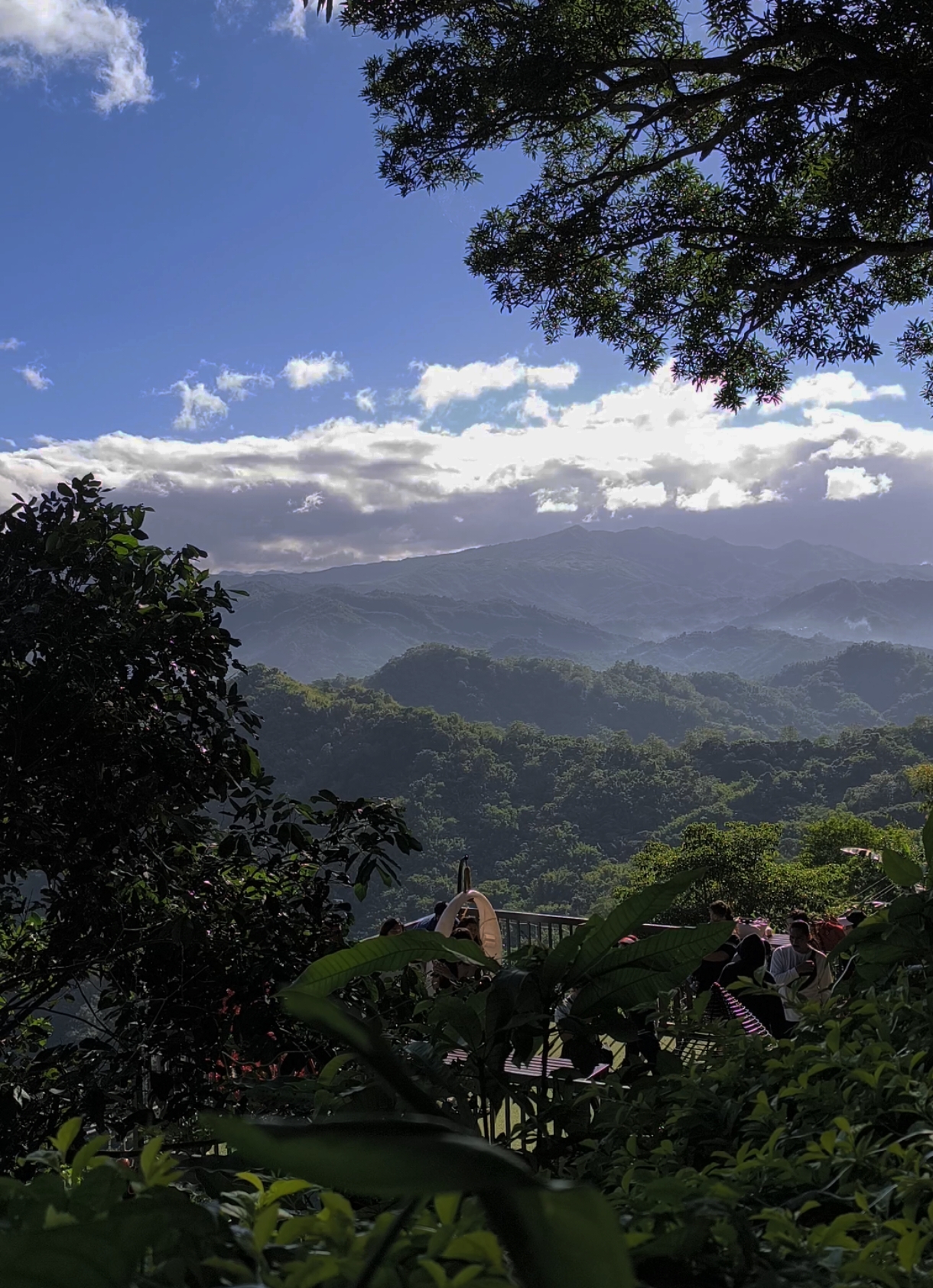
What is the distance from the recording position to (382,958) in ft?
3.63

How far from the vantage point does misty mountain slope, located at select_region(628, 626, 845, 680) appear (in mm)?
171625

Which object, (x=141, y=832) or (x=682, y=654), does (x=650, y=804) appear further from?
(x=682, y=654)

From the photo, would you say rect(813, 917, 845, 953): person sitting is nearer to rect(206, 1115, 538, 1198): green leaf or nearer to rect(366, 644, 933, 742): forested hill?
rect(206, 1115, 538, 1198): green leaf

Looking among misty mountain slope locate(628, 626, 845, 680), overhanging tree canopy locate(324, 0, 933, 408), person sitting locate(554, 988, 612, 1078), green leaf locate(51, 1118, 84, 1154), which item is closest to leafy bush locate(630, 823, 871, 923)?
overhanging tree canopy locate(324, 0, 933, 408)

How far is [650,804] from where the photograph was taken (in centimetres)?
4450

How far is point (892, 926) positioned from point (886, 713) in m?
106

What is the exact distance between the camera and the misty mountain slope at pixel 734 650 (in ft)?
563

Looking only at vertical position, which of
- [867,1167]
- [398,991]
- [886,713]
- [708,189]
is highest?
[708,189]

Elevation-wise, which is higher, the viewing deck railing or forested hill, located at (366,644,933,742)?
the viewing deck railing

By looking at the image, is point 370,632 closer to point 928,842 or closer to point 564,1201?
point 928,842

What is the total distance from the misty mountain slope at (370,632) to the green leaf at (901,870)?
175 metres

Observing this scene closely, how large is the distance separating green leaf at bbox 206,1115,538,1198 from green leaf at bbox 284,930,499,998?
0.63 meters

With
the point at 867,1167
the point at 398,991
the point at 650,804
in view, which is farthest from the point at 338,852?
the point at 650,804

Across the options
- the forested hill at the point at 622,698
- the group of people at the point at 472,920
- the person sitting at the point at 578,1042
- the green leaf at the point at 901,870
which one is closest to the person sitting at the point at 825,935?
the group of people at the point at 472,920
